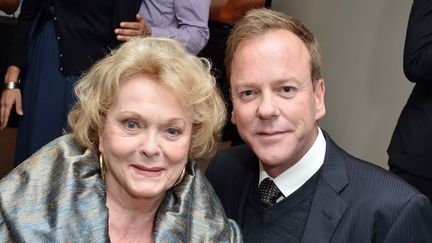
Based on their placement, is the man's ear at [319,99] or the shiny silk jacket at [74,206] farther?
the man's ear at [319,99]

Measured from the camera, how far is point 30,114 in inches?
98.6

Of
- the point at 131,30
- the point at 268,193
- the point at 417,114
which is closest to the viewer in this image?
the point at 268,193

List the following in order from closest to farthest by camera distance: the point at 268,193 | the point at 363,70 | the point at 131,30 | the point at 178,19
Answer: the point at 268,193, the point at 131,30, the point at 178,19, the point at 363,70

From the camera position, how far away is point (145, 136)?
5.40 feet

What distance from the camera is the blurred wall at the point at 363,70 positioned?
3330mm

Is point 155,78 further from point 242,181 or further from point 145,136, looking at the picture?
point 242,181

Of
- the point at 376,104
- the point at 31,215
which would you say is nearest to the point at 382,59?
the point at 376,104

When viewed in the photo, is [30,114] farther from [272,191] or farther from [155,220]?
[272,191]

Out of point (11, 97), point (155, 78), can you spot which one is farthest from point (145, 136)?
point (11, 97)

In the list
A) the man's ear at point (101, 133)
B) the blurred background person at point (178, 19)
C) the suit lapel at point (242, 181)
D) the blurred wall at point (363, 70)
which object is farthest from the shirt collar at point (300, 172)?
the blurred wall at point (363, 70)

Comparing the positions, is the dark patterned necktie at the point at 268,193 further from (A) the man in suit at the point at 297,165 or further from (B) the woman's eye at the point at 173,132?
(B) the woman's eye at the point at 173,132

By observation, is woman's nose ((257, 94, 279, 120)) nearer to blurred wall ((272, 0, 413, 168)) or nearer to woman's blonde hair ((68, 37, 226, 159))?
woman's blonde hair ((68, 37, 226, 159))

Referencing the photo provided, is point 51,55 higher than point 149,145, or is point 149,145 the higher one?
point 149,145

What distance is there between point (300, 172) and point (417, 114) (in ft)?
1.81
